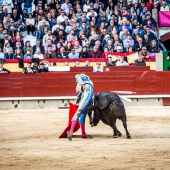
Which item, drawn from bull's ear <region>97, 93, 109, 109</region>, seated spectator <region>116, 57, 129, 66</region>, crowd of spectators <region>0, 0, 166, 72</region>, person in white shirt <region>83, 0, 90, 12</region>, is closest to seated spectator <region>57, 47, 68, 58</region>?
crowd of spectators <region>0, 0, 166, 72</region>

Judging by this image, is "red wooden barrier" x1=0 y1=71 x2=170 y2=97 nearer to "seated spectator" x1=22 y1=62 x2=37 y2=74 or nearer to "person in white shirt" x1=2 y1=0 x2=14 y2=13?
"seated spectator" x1=22 y1=62 x2=37 y2=74

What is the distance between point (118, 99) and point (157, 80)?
8547 millimetres

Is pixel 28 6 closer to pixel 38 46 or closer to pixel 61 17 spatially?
pixel 61 17

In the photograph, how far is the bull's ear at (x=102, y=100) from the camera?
1250cm

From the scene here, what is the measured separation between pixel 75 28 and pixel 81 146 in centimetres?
953

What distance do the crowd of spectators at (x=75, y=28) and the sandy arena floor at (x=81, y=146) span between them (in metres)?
3.69

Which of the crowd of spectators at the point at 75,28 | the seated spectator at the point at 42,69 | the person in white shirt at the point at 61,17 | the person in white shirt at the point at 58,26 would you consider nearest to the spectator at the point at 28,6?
the crowd of spectators at the point at 75,28

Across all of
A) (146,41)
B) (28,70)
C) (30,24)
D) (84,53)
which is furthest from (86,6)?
(28,70)

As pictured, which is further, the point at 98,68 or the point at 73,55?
the point at 98,68

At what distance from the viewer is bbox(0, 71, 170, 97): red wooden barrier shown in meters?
20.5

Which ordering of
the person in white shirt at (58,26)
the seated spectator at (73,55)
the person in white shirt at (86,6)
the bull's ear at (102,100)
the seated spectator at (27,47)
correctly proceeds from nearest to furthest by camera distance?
1. the bull's ear at (102,100)
2. the seated spectator at (27,47)
3. the seated spectator at (73,55)
4. the person in white shirt at (58,26)
5. the person in white shirt at (86,6)

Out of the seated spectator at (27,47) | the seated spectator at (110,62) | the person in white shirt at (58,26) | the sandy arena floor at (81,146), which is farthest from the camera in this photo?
the person in white shirt at (58,26)

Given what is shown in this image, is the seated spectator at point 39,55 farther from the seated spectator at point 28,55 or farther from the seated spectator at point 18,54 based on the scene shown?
the seated spectator at point 18,54

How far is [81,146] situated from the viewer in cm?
1143
